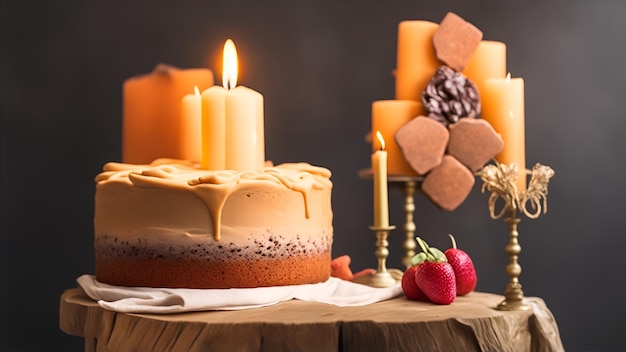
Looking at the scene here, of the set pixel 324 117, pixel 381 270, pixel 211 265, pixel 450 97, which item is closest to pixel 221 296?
pixel 211 265

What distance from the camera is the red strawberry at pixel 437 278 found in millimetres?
1750

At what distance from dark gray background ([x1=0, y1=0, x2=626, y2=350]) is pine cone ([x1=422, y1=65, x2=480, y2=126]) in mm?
721

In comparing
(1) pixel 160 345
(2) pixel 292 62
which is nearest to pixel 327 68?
(2) pixel 292 62

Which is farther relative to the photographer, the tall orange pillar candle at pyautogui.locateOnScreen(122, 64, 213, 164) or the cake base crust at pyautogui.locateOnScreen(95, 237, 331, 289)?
the tall orange pillar candle at pyautogui.locateOnScreen(122, 64, 213, 164)

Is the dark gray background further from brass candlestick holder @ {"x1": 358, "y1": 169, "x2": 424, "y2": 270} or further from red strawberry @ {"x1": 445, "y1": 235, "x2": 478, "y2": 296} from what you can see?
red strawberry @ {"x1": 445, "y1": 235, "x2": 478, "y2": 296}

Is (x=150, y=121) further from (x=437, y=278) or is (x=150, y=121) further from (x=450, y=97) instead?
(x=437, y=278)

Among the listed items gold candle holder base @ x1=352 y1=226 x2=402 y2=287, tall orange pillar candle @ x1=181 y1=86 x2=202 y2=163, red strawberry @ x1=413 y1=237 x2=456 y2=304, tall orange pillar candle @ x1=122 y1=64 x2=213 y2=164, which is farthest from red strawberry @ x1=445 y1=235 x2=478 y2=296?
tall orange pillar candle @ x1=122 y1=64 x2=213 y2=164

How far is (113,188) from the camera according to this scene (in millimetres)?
1880

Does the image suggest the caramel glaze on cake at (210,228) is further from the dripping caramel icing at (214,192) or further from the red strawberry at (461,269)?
the red strawberry at (461,269)

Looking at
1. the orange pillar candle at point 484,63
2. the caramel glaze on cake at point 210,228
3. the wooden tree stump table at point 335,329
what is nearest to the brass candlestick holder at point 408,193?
the orange pillar candle at point 484,63

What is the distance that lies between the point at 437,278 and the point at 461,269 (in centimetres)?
13

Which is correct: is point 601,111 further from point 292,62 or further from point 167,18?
point 167,18

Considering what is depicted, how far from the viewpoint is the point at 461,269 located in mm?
1860

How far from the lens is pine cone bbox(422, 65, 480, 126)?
87.4 inches
